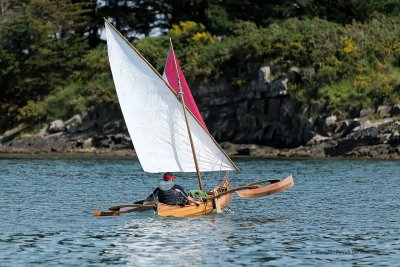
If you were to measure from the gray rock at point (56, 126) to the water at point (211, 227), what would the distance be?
3281 centimetres

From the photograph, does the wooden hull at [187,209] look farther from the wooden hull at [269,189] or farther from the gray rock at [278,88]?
the gray rock at [278,88]

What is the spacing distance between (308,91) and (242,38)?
1062 centimetres

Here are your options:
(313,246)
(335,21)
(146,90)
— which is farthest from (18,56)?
(313,246)

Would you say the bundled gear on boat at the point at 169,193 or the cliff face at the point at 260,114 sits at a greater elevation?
the cliff face at the point at 260,114

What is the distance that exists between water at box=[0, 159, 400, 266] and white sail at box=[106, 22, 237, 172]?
2350 mm

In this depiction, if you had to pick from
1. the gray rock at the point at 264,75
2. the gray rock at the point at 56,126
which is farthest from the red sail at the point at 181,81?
the gray rock at the point at 56,126

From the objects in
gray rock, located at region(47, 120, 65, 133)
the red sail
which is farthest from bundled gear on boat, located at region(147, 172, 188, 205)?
gray rock, located at region(47, 120, 65, 133)

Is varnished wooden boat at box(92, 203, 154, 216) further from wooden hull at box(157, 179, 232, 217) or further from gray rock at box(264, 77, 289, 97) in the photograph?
gray rock at box(264, 77, 289, 97)

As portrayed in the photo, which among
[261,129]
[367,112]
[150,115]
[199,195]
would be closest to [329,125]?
[367,112]

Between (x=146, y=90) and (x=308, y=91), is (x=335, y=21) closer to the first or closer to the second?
(x=308, y=91)

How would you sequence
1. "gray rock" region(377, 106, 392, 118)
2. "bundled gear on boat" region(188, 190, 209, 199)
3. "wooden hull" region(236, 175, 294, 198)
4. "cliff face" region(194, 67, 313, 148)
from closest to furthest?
"bundled gear on boat" region(188, 190, 209, 199), "wooden hull" region(236, 175, 294, 198), "gray rock" region(377, 106, 392, 118), "cliff face" region(194, 67, 313, 148)

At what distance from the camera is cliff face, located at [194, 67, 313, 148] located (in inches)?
2781

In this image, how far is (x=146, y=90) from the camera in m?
35.9

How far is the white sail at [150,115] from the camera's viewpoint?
35.9 metres
